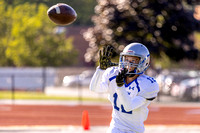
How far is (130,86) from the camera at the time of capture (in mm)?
4086

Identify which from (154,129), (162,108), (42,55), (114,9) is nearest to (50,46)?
(42,55)

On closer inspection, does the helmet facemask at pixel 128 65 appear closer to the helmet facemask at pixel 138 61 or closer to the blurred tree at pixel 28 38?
the helmet facemask at pixel 138 61

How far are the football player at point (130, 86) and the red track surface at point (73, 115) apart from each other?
8.06m

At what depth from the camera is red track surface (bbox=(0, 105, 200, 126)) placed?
1282 cm

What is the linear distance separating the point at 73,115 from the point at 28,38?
645 inches

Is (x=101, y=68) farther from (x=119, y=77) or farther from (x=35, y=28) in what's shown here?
(x=35, y=28)

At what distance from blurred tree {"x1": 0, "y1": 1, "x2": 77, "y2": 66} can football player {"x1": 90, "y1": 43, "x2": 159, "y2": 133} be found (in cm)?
2344

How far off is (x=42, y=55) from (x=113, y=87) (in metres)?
27.1

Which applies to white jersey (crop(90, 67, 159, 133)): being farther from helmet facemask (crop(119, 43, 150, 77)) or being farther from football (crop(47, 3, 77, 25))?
football (crop(47, 3, 77, 25))

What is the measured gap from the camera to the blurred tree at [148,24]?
17688mm

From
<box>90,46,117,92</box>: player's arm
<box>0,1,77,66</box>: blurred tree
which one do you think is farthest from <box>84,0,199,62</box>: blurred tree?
<box>90,46,117,92</box>: player's arm

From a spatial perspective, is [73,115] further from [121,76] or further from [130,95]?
[121,76]

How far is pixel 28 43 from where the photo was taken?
29.8 metres

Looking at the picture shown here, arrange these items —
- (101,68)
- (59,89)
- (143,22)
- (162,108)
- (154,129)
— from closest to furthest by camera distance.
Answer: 1. (101,68)
2. (154,129)
3. (162,108)
4. (143,22)
5. (59,89)
